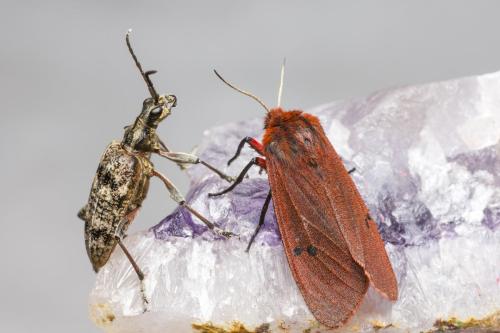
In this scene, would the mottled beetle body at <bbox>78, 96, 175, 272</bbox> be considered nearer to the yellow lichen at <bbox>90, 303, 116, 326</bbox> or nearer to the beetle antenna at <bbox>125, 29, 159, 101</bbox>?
the beetle antenna at <bbox>125, 29, 159, 101</bbox>

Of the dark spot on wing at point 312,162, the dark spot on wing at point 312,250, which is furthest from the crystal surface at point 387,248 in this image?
the dark spot on wing at point 312,162

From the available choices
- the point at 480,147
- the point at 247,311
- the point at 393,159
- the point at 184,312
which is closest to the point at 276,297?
the point at 247,311

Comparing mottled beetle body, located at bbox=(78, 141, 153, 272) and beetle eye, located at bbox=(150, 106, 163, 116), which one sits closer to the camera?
mottled beetle body, located at bbox=(78, 141, 153, 272)

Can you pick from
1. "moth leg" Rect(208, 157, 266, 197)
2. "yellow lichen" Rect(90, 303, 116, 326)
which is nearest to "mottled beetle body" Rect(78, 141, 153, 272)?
"yellow lichen" Rect(90, 303, 116, 326)

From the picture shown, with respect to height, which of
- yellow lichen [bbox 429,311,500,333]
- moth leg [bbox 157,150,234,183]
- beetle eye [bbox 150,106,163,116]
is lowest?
yellow lichen [bbox 429,311,500,333]

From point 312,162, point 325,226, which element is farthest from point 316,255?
point 312,162

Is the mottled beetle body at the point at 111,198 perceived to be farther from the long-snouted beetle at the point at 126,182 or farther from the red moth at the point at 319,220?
the red moth at the point at 319,220

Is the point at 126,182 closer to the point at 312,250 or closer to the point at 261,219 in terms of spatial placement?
the point at 261,219
